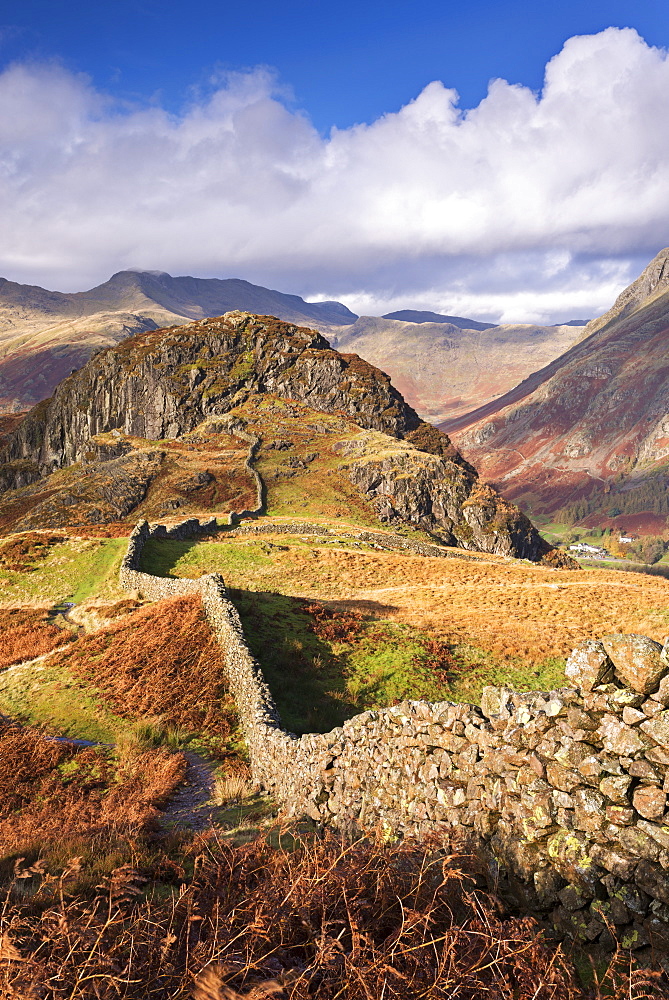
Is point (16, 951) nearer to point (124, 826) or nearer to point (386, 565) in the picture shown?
point (124, 826)

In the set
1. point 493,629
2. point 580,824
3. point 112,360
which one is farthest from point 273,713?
point 112,360

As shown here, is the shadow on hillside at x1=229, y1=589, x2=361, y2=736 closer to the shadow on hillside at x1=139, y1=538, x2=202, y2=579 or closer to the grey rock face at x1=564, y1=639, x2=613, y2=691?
the grey rock face at x1=564, y1=639, x2=613, y2=691

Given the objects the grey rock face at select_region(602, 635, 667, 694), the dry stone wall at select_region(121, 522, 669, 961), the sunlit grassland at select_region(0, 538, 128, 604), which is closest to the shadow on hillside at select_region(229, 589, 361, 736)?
the dry stone wall at select_region(121, 522, 669, 961)

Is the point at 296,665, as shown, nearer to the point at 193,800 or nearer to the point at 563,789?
the point at 193,800

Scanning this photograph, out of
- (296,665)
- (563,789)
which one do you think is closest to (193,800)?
(296,665)

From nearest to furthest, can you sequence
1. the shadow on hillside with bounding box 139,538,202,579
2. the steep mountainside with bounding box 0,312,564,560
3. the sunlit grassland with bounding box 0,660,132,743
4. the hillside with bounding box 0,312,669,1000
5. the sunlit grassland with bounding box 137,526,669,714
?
the hillside with bounding box 0,312,669,1000 < the sunlit grassland with bounding box 0,660,132,743 < the sunlit grassland with bounding box 137,526,669,714 < the shadow on hillside with bounding box 139,538,202,579 < the steep mountainside with bounding box 0,312,564,560

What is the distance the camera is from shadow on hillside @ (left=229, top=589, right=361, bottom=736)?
609 inches

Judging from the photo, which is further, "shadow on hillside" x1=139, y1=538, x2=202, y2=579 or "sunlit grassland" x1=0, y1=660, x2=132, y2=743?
"shadow on hillside" x1=139, y1=538, x2=202, y2=579

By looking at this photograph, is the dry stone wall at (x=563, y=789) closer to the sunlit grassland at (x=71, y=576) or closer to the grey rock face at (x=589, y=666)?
the grey rock face at (x=589, y=666)

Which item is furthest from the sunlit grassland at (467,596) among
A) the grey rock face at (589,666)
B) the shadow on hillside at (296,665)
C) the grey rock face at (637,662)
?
the grey rock face at (637,662)

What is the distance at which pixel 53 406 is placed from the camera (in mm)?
143000

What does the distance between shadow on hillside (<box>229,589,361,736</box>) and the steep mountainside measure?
216 ft

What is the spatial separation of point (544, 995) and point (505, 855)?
2012 mm

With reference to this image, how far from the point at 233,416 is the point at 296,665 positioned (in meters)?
106
